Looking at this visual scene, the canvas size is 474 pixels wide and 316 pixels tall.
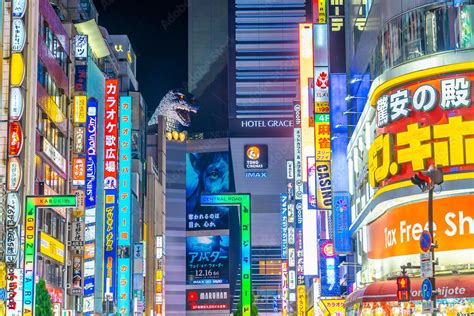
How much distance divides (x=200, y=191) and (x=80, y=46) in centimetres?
8299

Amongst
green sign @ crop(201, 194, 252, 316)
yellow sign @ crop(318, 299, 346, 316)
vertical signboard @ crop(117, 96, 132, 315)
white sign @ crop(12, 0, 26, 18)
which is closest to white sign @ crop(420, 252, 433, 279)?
Answer: green sign @ crop(201, 194, 252, 316)

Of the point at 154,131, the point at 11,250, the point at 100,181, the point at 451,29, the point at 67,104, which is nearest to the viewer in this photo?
the point at 451,29

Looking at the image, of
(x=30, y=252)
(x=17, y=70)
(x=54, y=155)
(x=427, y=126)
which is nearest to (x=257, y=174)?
(x=54, y=155)

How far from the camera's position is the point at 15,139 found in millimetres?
47906

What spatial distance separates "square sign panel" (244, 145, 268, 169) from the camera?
157250 millimetres

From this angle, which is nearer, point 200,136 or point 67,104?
point 67,104

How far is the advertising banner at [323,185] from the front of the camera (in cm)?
4603

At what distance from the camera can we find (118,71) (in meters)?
95.7

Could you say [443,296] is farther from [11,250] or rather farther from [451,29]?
[11,250]

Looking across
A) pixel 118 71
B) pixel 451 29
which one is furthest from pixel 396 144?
pixel 118 71

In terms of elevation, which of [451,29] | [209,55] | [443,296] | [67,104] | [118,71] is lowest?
[443,296]

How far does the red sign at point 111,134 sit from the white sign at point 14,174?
52.6 feet

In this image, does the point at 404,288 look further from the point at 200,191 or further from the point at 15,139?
the point at 200,191

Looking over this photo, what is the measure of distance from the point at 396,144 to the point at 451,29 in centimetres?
388
